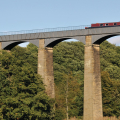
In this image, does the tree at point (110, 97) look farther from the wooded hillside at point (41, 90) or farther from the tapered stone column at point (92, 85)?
the tapered stone column at point (92, 85)

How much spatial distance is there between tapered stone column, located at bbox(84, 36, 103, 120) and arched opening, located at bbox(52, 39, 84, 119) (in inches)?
275

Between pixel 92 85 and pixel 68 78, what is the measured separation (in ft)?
45.7

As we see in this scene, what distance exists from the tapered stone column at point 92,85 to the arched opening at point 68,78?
275 inches

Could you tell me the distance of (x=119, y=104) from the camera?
58594 mm

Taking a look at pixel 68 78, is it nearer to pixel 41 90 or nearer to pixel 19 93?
pixel 41 90

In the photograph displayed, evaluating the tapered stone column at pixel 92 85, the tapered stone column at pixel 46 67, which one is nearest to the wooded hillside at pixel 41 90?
the tapered stone column at pixel 46 67

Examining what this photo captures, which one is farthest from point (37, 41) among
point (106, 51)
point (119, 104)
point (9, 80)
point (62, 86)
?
point (106, 51)

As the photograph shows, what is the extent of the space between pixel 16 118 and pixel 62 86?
18157 millimetres

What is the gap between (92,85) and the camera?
142 feet

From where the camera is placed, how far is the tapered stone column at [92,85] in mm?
43172

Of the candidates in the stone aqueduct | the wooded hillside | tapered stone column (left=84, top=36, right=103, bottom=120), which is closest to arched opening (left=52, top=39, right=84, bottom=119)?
the wooded hillside

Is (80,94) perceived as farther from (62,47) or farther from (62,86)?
(62,47)

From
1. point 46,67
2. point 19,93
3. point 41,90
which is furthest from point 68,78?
point 19,93

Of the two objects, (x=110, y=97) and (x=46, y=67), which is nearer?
(x=46, y=67)
